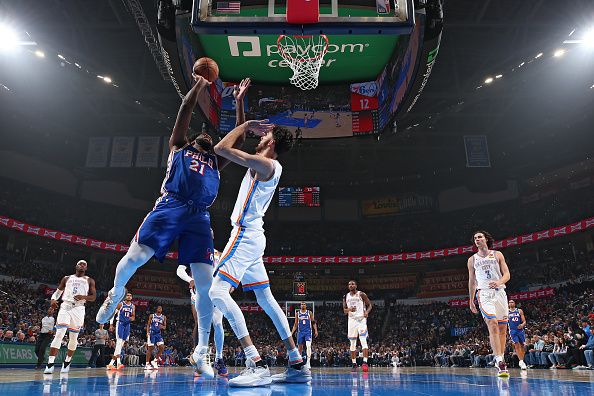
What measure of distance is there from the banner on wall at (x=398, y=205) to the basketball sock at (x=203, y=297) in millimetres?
33136

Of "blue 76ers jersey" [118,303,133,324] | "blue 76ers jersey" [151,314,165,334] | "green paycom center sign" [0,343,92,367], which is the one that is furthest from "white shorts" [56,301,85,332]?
"green paycom center sign" [0,343,92,367]

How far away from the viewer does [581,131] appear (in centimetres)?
2973

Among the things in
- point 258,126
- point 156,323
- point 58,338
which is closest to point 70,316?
point 58,338

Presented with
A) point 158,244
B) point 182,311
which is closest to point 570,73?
point 158,244

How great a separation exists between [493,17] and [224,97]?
1257 centimetres

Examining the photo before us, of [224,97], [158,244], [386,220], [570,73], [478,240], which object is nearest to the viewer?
[158,244]

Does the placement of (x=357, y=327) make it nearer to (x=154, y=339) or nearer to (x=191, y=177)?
(x=154, y=339)

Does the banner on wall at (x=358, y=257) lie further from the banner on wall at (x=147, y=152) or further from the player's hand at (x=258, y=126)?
the player's hand at (x=258, y=126)

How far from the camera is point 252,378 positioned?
13.4 feet

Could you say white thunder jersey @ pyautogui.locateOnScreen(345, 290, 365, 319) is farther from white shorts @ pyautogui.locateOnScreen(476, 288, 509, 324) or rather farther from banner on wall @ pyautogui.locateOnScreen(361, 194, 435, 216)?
banner on wall @ pyautogui.locateOnScreen(361, 194, 435, 216)

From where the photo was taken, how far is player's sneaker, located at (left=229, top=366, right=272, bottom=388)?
4039mm

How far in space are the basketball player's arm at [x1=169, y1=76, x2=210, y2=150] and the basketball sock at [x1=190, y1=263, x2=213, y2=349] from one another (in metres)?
1.30

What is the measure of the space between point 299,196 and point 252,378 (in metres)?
25.5

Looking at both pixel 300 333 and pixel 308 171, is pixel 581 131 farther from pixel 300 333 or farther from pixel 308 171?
pixel 300 333
